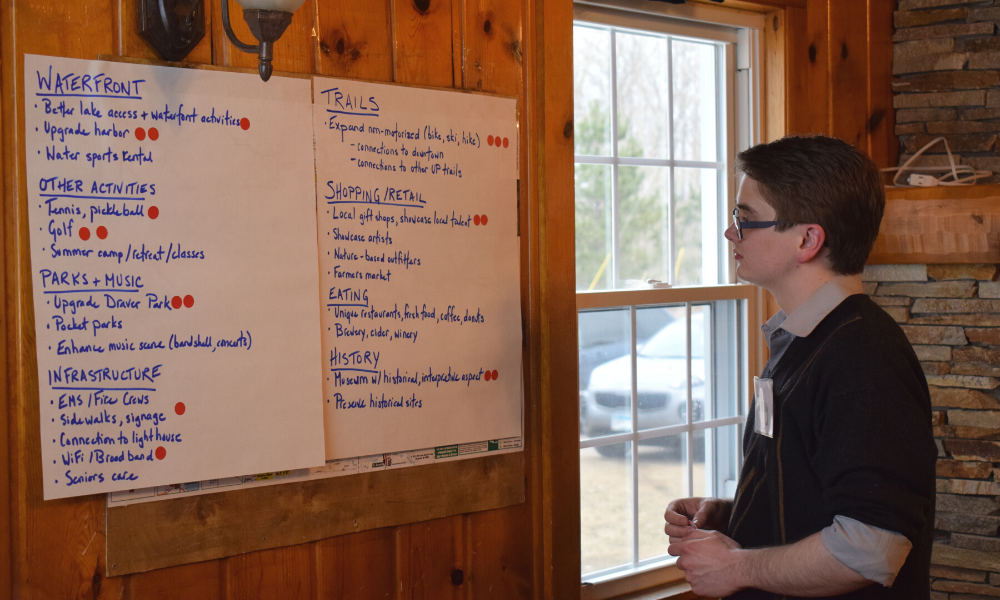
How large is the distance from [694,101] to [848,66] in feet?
1.80

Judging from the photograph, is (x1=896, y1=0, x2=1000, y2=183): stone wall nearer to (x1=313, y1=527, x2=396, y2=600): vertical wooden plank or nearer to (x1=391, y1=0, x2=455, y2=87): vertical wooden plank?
(x1=391, y1=0, x2=455, y2=87): vertical wooden plank

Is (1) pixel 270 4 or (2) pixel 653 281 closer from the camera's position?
(1) pixel 270 4

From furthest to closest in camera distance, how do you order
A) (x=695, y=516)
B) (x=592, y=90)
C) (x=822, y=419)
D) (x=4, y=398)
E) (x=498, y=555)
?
(x=592, y=90), (x=498, y=555), (x=695, y=516), (x=4, y=398), (x=822, y=419)

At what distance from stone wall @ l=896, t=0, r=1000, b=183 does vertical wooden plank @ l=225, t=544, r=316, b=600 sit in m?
2.22

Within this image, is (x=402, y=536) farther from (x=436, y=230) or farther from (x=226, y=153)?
(x=226, y=153)

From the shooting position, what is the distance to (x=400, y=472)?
1.65m

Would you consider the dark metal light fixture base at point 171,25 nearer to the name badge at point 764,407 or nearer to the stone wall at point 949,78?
the name badge at point 764,407

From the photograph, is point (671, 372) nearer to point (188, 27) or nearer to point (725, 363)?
point (725, 363)

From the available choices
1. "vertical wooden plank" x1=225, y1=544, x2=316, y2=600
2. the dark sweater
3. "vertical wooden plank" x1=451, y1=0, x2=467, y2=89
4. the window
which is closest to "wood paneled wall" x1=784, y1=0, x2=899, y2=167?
the window

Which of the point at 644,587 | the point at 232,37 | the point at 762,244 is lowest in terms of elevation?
the point at 644,587

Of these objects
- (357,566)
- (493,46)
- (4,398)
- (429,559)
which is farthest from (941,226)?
(4,398)

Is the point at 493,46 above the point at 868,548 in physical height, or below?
above

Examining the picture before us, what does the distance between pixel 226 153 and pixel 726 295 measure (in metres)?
1.53

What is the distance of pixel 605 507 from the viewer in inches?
81.4
